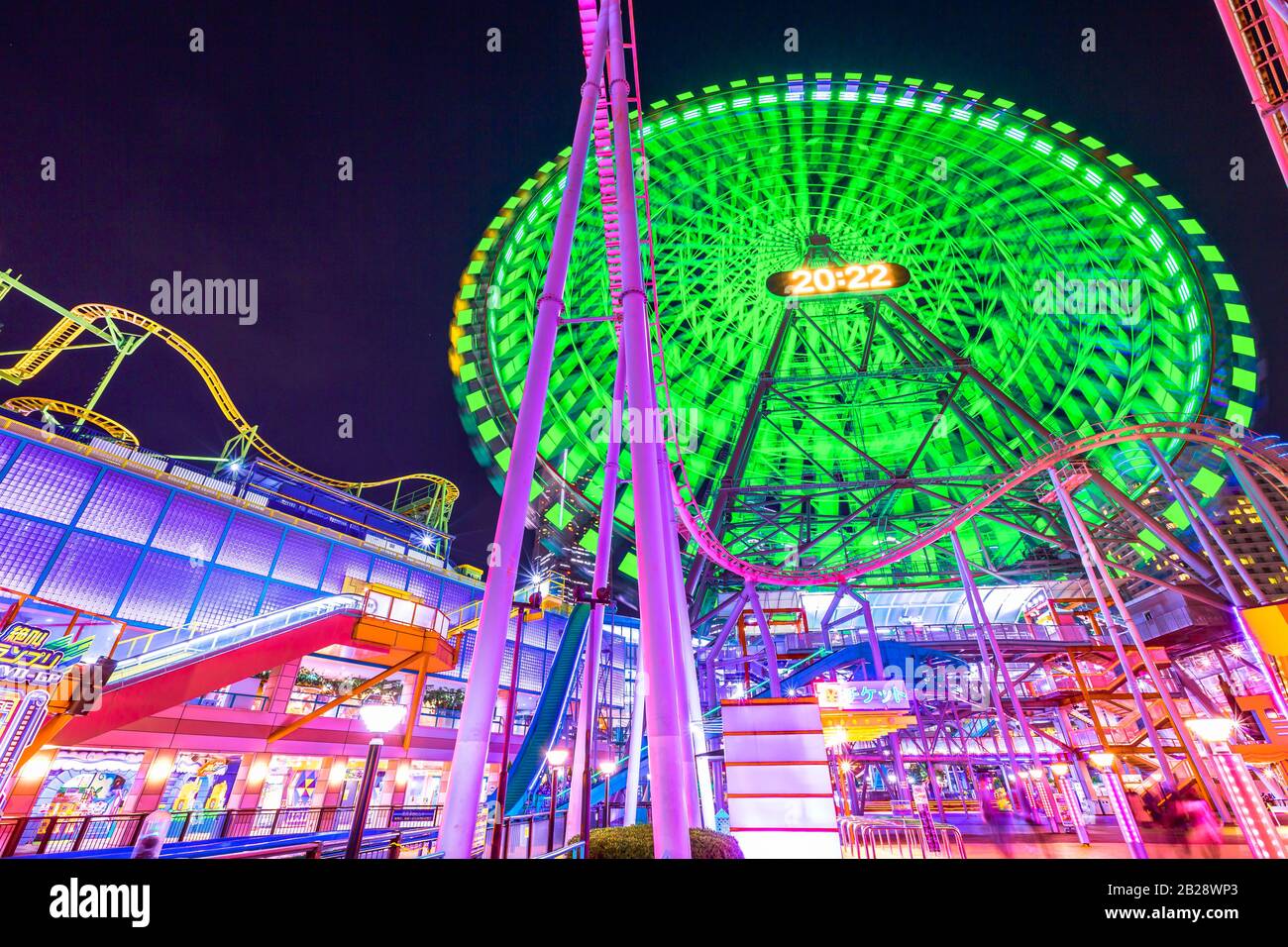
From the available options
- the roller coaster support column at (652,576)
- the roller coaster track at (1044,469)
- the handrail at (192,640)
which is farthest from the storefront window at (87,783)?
the roller coaster track at (1044,469)

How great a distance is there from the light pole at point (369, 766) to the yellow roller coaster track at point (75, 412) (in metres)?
26.5

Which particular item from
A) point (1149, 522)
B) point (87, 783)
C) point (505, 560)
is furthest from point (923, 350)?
point (87, 783)

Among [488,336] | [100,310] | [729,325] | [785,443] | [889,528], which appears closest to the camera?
[488,336]

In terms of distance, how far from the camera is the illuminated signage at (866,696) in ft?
63.3

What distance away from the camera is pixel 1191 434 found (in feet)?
61.2

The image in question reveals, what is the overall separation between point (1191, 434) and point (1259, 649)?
684 centimetres

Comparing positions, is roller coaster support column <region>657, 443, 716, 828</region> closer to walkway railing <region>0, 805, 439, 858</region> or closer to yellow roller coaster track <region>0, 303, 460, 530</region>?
walkway railing <region>0, 805, 439, 858</region>

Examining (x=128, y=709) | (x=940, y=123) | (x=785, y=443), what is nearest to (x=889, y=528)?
(x=785, y=443)

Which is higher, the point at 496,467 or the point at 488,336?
the point at 488,336

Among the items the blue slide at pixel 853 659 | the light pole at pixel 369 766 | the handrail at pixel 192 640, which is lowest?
the light pole at pixel 369 766

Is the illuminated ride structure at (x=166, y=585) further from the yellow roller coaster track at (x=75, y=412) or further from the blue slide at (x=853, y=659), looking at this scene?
the blue slide at (x=853, y=659)

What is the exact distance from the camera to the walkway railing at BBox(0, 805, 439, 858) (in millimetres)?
12031

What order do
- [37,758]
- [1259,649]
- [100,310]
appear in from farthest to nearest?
[100,310]
[37,758]
[1259,649]
